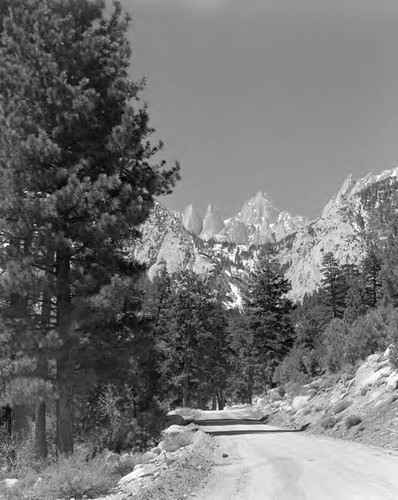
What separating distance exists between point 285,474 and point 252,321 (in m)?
36.7

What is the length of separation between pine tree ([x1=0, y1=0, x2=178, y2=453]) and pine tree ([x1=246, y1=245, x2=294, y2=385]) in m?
Answer: 31.9

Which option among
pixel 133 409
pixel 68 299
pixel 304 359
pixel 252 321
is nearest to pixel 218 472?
pixel 68 299

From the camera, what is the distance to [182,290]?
47.3m

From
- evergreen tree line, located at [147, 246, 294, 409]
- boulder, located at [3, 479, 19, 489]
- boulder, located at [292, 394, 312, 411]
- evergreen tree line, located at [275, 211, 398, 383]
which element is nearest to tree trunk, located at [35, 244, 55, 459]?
boulder, located at [3, 479, 19, 489]

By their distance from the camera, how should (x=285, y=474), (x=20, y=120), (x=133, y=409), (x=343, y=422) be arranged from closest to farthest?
(x=285, y=474)
(x=20, y=120)
(x=343, y=422)
(x=133, y=409)

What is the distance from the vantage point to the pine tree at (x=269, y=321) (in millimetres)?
45312

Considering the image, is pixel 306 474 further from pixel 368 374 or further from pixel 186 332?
pixel 186 332

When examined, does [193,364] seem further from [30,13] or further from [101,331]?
[30,13]

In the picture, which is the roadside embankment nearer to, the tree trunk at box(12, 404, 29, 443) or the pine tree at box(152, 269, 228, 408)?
the tree trunk at box(12, 404, 29, 443)

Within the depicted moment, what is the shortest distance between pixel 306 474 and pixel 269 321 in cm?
3612

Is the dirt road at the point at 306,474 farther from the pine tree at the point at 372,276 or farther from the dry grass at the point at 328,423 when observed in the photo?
the pine tree at the point at 372,276

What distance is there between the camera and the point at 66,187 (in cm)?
1283

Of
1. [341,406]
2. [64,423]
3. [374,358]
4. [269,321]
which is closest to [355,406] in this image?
[341,406]

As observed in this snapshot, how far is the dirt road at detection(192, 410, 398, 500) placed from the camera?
8.30 metres
